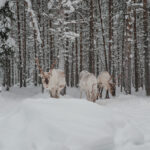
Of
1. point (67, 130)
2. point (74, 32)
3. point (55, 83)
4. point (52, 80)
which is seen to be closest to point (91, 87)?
point (55, 83)

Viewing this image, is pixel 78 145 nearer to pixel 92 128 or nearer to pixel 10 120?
pixel 92 128

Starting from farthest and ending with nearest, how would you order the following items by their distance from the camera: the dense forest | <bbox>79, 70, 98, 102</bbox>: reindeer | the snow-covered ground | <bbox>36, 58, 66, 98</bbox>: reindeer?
1. the dense forest
2. <bbox>79, 70, 98, 102</bbox>: reindeer
3. <bbox>36, 58, 66, 98</bbox>: reindeer
4. the snow-covered ground

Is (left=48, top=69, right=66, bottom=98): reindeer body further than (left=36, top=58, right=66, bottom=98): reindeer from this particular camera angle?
Yes

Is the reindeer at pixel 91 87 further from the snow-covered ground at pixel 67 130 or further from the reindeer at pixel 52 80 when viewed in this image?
the snow-covered ground at pixel 67 130

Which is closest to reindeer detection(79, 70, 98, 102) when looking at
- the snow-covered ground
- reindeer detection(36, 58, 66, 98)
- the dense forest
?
reindeer detection(36, 58, 66, 98)

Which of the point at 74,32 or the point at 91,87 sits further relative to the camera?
the point at 74,32

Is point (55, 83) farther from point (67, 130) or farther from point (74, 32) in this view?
point (74, 32)

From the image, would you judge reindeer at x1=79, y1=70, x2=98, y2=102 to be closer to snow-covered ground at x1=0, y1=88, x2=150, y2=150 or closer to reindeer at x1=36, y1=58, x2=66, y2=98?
reindeer at x1=36, y1=58, x2=66, y2=98

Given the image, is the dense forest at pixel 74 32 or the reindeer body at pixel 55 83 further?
the dense forest at pixel 74 32

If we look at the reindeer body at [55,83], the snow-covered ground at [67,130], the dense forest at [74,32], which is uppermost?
the dense forest at [74,32]

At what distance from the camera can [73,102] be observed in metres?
4.66

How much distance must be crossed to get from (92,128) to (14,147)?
1.38m

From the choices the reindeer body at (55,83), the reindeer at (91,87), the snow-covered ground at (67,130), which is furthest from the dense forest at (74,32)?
the snow-covered ground at (67,130)

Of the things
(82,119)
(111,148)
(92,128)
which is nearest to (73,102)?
(82,119)
